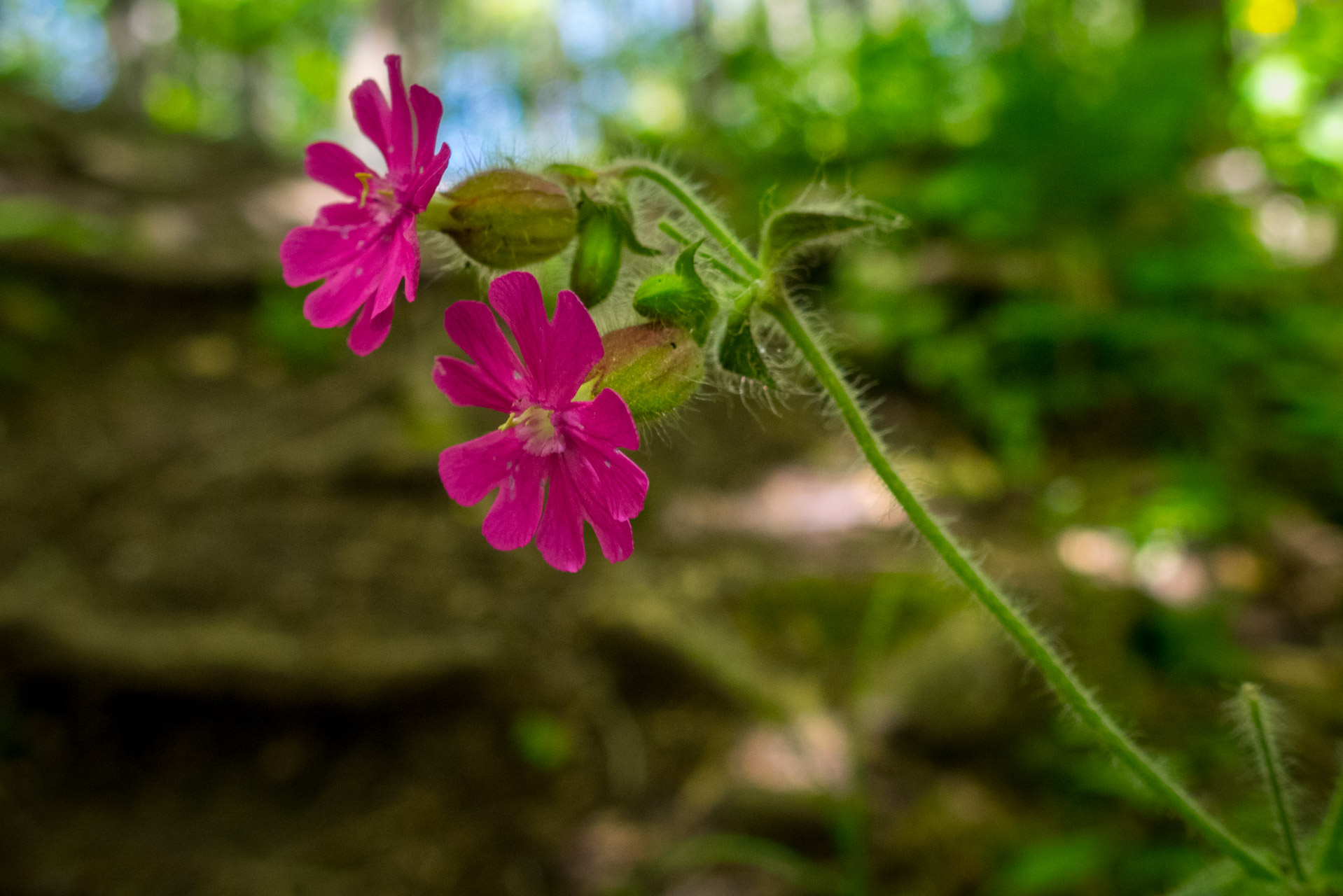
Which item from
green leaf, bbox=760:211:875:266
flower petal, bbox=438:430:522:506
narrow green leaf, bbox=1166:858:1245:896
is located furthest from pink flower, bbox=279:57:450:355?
narrow green leaf, bbox=1166:858:1245:896

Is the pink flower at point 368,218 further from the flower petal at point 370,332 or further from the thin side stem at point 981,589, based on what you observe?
the thin side stem at point 981,589

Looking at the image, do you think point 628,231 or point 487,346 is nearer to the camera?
point 487,346

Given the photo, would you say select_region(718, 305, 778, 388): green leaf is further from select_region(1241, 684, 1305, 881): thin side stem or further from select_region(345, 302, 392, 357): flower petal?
select_region(1241, 684, 1305, 881): thin side stem

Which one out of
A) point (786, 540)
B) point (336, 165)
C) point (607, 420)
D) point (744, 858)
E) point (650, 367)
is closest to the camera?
point (607, 420)

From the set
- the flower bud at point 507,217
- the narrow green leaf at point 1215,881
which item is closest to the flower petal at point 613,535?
the flower bud at point 507,217

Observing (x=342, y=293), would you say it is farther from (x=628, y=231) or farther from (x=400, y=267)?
(x=628, y=231)

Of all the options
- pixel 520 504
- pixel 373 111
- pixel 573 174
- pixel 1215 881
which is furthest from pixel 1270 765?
pixel 373 111

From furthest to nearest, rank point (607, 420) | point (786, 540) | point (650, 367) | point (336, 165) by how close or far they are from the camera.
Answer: point (786, 540)
point (336, 165)
point (650, 367)
point (607, 420)
